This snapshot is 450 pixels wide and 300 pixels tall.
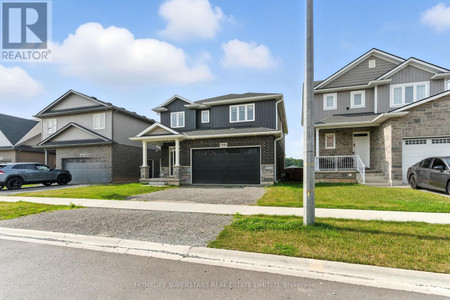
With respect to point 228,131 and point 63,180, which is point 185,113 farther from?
point 63,180

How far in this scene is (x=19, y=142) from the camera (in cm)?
2370

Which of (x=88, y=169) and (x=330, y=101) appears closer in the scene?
(x=330, y=101)

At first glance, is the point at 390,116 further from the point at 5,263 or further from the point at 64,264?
the point at 5,263

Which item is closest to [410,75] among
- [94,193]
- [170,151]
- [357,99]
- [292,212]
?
[357,99]

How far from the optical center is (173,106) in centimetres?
1884

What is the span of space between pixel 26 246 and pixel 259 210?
5818mm

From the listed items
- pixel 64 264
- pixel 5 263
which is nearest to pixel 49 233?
pixel 5 263

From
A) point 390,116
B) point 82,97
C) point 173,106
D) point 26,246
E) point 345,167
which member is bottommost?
point 26,246

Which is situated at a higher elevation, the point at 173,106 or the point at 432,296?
the point at 173,106

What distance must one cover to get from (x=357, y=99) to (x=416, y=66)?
4057 millimetres

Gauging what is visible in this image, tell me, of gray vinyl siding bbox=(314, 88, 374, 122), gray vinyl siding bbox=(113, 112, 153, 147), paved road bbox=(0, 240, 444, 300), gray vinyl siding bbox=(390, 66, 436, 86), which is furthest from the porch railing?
gray vinyl siding bbox=(113, 112, 153, 147)

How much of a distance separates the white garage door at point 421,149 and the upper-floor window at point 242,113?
929 cm

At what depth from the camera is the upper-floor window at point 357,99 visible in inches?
665

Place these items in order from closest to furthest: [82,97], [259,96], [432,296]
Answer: [432,296], [259,96], [82,97]
